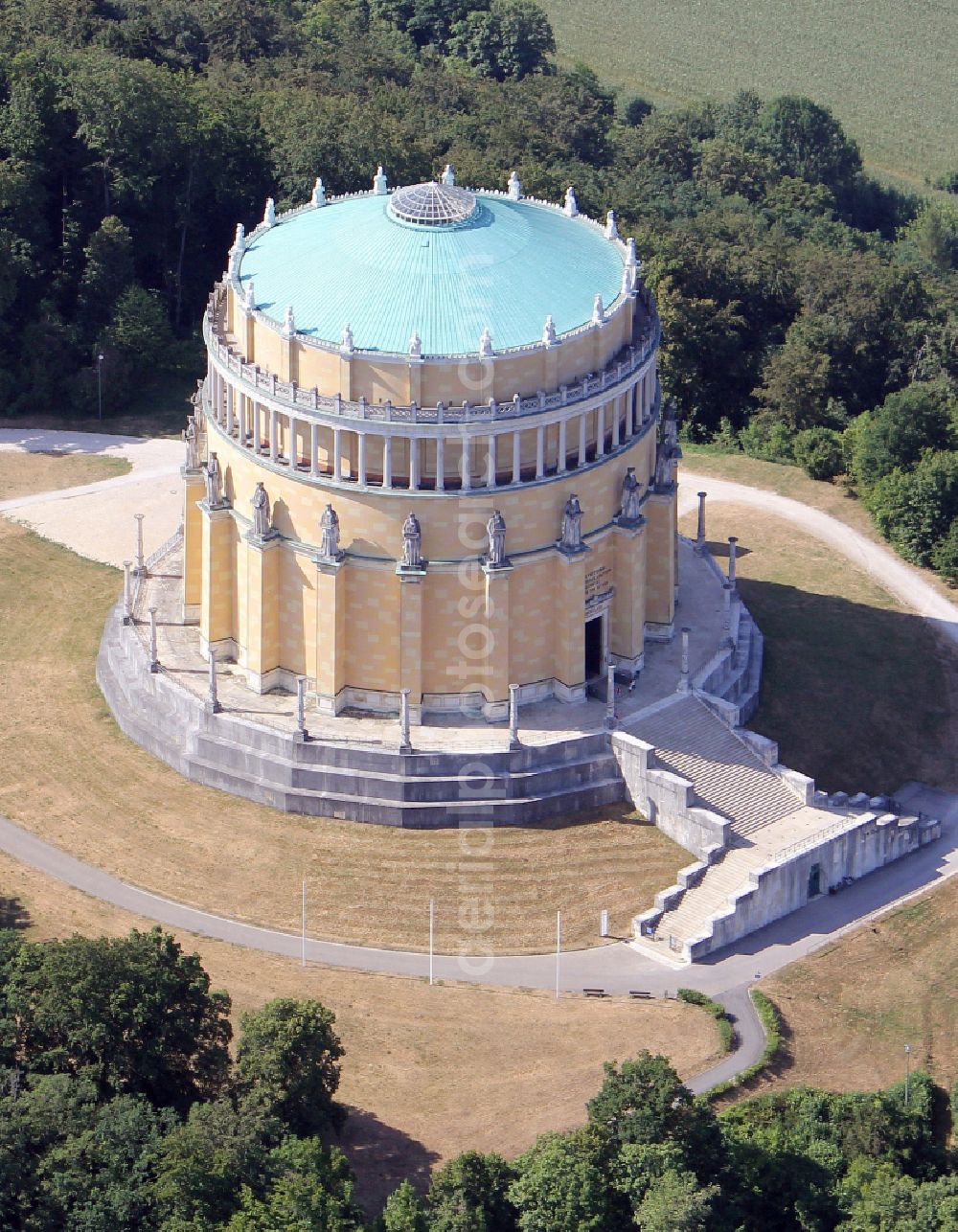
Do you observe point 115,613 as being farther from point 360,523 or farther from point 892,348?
point 892,348

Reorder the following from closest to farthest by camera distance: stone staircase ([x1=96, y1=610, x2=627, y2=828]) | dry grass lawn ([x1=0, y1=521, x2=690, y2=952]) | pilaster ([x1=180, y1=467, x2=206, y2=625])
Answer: dry grass lawn ([x1=0, y1=521, x2=690, y2=952]) < stone staircase ([x1=96, y1=610, x2=627, y2=828]) < pilaster ([x1=180, y1=467, x2=206, y2=625])

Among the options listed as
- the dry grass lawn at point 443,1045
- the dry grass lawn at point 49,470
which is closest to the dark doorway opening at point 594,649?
the dry grass lawn at point 443,1045

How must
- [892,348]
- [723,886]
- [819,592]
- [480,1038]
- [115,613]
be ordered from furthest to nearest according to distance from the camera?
[892,348], [819,592], [115,613], [723,886], [480,1038]

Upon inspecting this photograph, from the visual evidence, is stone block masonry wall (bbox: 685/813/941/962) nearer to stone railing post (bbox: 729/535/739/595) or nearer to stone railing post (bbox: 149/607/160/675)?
stone railing post (bbox: 729/535/739/595)

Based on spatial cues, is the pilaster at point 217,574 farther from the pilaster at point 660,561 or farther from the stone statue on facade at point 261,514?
the pilaster at point 660,561

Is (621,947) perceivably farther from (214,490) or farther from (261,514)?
(214,490)

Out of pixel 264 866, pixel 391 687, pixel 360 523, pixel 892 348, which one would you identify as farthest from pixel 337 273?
pixel 892 348

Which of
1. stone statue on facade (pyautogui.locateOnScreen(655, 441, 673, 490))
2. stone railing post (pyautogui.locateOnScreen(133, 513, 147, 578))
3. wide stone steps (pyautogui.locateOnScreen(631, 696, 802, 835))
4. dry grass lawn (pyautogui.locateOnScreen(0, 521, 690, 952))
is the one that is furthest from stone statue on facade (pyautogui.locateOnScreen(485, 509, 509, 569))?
stone railing post (pyautogui.locateOnScreen(133, 513, 147, 578))
